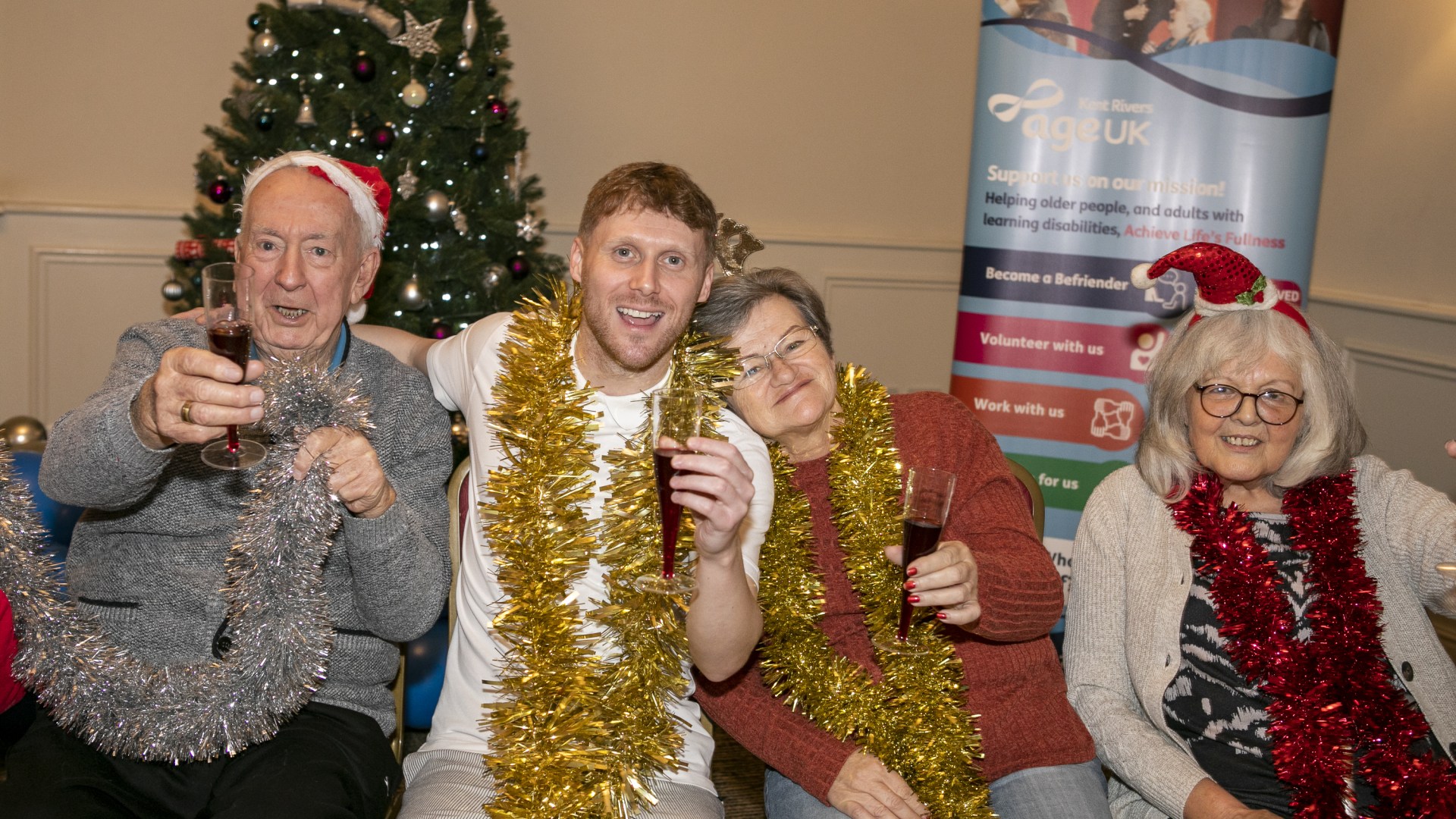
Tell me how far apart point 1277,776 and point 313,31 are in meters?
3.60

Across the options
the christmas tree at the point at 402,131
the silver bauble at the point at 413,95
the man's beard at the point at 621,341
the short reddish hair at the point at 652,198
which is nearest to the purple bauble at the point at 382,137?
the christmas tree at the point at 402,131

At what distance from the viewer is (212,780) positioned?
6.42 feet

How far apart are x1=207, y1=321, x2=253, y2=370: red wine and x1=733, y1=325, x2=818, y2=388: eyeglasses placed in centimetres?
95

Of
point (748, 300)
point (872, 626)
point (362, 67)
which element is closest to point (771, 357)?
point (748, 300)

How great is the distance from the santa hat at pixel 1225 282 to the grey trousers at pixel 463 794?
4.79ft

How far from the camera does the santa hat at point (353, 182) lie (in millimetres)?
2291

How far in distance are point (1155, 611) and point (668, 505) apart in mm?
1125

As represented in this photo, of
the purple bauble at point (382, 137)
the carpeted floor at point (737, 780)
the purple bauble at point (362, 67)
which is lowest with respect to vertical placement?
the carpeted floor at point (737, 780)

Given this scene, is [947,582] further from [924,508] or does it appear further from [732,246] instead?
[732,246]

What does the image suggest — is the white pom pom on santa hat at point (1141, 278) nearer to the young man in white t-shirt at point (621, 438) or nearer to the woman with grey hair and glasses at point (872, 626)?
the woman with grey hair and glasses at point (872, 626)

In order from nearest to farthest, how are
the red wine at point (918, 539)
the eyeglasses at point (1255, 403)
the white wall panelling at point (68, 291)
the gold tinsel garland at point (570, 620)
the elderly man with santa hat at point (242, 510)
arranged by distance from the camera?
1. the red wine at point (918, 539)
2. the elderly man with santa hat at point (242, 510)
3. the gold tinsel garland at point (570, 620)
4. the eyeglasses at point (1255, 403)
5. the white wall panelling at point (68, 291)

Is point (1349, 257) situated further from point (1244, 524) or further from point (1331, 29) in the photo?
point (1244, 524)

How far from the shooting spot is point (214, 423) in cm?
167

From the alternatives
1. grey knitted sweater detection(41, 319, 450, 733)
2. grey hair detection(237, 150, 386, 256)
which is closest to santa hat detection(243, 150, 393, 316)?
grey hair detection(237, 150, 386, 256)
